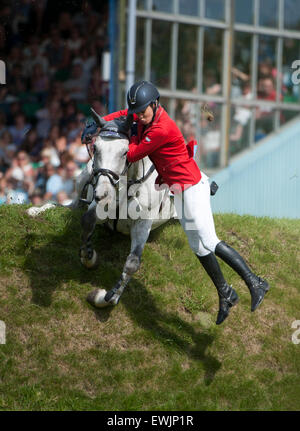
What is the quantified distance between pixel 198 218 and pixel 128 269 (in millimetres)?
817

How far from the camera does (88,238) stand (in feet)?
20.3

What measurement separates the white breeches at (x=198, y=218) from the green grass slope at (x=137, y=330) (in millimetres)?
941

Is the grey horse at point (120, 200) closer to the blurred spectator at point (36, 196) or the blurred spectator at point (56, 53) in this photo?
the blurred spectator at point (36, 196)

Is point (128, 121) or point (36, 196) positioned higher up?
point (128, 121)

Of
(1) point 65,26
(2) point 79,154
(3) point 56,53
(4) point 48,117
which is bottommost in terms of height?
(2) point 79,154

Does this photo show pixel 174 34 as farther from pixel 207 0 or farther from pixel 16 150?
pixel 16 150

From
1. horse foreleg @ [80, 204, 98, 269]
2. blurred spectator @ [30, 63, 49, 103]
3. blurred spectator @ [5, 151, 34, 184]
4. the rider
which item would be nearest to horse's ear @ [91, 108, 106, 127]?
the rider

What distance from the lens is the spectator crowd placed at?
11102 mm

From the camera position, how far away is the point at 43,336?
6117 mm

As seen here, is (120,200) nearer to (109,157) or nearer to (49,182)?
(109,157)

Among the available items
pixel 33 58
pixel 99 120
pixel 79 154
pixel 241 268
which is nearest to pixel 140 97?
pixel 99 120

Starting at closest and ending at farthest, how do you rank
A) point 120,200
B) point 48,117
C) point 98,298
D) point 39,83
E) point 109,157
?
point 109,157 → point 98,298 → point 120,200 → point 48,117 → point 39,83

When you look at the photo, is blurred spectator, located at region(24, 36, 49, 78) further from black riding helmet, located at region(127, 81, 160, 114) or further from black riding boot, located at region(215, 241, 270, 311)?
black riding boot, located at region(215, 241, 270, 311)
